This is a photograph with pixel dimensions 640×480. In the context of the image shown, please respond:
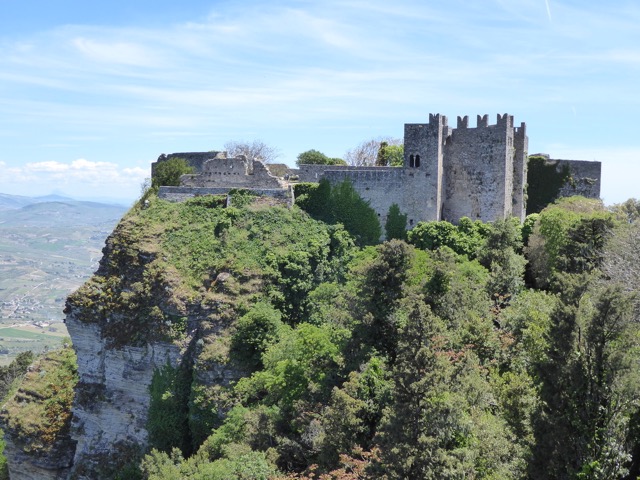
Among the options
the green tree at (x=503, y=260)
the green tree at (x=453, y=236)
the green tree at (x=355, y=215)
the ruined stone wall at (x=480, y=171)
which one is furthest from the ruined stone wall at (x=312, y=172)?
the green tree at (x=503, y=260)

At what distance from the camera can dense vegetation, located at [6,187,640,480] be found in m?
21.5

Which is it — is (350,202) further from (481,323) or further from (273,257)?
(481,323)

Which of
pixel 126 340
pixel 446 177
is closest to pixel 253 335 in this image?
pixel 126 340

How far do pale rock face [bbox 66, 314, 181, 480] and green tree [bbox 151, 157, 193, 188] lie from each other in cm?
1468

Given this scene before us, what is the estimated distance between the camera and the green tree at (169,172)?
55.7 meters

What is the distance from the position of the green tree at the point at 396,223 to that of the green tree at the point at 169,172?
58.4 feet

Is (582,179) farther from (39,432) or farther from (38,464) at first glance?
(38,464)

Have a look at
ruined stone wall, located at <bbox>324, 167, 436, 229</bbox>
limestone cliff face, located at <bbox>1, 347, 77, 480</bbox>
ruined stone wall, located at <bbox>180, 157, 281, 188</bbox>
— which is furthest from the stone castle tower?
limestone cliff face, located at <bbox>1, 347, 77, 480</bbox>

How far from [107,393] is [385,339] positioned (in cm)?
2107

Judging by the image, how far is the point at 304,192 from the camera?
48.9 metres

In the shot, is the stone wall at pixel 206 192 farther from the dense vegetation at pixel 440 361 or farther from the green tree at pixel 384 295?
the green tree at pixel 384 295

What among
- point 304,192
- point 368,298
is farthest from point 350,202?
point 368,298

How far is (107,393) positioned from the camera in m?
44.2

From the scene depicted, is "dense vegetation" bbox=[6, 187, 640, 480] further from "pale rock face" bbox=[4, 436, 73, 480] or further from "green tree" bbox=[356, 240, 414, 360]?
"pale rock face" bbox=[4, 436, 73, 480]
